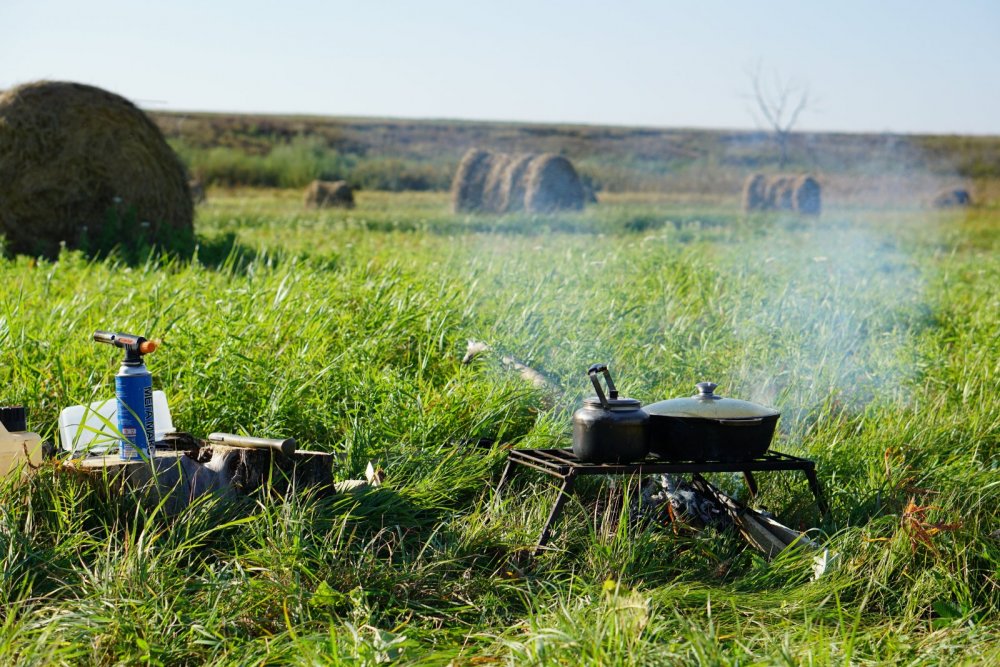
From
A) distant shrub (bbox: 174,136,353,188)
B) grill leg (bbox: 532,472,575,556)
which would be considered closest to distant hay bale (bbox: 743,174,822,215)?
distant shrub (bbox: 174,136,353,188)

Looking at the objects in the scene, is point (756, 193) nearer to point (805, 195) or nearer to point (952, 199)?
point (805, 195)

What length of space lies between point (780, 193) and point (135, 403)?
24.9 meters

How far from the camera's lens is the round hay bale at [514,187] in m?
21.4

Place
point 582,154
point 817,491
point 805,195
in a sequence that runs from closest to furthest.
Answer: point 817,491, point 805,195, point 582,154

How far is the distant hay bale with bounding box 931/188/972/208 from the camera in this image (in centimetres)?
2934

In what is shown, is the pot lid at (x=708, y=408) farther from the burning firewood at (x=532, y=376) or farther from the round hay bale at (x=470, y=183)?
the round hay bale at (x=470, y=183)

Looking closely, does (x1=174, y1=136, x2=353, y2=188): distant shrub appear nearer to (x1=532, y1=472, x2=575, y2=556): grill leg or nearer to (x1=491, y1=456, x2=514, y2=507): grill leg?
(x1=491, y1=456, x2=514, y2=507): grill leg

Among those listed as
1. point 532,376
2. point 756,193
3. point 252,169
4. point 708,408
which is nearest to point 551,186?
point 756,193

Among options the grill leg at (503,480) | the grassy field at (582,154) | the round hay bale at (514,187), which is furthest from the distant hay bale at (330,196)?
the grill leg at (503,480)

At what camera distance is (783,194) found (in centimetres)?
2678

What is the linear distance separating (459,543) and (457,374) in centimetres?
146

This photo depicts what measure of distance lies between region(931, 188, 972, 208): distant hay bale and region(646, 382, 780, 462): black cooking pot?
27976 millimetres

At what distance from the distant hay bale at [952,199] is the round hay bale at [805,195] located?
474cm

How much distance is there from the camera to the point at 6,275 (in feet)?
23.3
